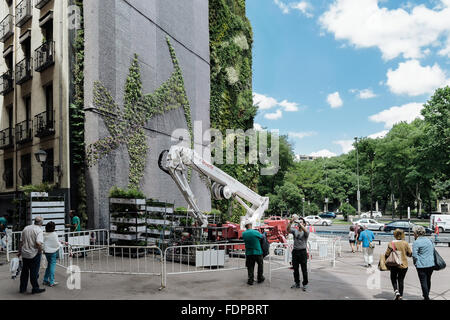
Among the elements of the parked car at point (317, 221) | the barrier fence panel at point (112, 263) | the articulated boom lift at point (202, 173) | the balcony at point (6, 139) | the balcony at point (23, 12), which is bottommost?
the parked car at point (317, 221)

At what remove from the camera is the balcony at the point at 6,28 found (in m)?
21.2

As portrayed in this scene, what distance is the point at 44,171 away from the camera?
53.5 feet

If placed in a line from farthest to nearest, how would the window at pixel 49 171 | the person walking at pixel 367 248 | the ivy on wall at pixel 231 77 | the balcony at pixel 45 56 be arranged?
the ivy on wall at pixel 231 77 → the balcony at pixel 45 56 → the window at pixel 49 171 → the person walking at pixel 367 248

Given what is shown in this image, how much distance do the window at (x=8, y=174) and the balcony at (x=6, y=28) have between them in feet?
25.4

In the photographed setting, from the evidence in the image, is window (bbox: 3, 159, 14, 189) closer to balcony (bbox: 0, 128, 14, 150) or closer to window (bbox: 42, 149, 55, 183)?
balcony (bbox: 0, 128, 14, 150)

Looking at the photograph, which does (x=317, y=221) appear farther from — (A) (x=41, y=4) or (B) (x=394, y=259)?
(B) (x=394, y=259)

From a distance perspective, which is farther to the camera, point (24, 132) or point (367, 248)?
point (24, 132)

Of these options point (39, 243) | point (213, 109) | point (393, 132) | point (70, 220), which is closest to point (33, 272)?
point (39, 243)

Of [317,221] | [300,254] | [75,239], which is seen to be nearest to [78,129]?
[75,239]

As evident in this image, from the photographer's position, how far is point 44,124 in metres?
17.2

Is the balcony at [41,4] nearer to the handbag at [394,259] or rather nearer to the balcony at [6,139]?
the balcony at [6,139]

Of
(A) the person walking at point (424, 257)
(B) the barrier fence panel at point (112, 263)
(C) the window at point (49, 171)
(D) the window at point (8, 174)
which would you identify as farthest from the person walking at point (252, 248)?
(D) the window at point (8, 174)

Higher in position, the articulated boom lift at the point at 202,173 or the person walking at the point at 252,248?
the articulated boom lift at the point at 202,173

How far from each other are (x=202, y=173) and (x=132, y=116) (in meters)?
6.23
